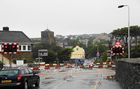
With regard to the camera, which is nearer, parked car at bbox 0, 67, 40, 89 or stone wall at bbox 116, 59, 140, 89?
stone wall at bbox 116, 59, 140, 89

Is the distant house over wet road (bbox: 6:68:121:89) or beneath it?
over

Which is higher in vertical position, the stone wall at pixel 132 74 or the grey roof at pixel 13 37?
the grey roof at pixel 13 37

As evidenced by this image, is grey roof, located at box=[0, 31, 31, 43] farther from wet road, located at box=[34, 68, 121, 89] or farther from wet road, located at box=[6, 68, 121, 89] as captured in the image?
wet road, located at box=[34, 68, 121, 89]

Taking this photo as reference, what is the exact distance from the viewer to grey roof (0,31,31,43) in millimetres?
99625

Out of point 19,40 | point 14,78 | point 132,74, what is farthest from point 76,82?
point 19,40

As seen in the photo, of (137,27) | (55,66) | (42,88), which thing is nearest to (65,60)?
(137,27)

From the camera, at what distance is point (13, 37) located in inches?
3969

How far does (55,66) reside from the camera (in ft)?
244

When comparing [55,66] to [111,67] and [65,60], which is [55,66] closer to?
[111,67]

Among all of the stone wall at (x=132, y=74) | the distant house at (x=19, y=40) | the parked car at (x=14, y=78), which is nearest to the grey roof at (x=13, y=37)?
the distant house at (x=19, y=40)

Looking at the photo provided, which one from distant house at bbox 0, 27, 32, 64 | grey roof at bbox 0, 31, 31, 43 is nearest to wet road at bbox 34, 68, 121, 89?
distant house at bbox 0, 27, 32, 64

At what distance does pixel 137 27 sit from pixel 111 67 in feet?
164

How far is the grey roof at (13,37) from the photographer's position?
9962 centimetres

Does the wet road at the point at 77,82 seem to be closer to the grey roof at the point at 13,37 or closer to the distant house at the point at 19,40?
the distant house at the point at 19,40
